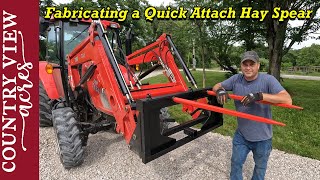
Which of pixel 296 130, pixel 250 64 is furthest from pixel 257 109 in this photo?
pixel 296 130

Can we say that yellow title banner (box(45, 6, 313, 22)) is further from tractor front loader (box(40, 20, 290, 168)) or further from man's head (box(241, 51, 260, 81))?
man's head (box(241, 51, 260, 81))

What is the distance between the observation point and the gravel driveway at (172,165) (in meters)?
3.46

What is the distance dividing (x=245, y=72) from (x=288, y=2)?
28.9 feet

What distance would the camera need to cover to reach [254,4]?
9508mm

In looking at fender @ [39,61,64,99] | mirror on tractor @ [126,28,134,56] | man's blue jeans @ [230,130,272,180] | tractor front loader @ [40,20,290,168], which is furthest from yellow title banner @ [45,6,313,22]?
man's blue jeans @ [230,130,272,180]

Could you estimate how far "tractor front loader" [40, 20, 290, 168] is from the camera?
246 centimetres

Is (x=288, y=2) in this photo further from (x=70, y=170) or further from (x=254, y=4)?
(x=70, y=170)

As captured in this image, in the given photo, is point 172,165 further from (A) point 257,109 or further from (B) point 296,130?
(B) point 296,130

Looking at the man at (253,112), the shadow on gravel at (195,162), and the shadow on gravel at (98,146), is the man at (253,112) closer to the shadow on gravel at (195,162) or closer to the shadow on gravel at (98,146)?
the shadow on gravel at (195,162)

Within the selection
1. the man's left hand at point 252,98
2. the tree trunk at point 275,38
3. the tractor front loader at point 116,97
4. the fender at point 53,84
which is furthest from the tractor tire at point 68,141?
the tree trunk at point 275,38

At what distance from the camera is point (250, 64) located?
2.58 metres

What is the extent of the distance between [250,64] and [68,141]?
266cm

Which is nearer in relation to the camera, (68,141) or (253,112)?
(253,112)

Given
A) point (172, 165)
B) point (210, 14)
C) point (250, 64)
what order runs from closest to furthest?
1. point (250, 64)
2. point (172, 165)
3. point (210, 14)
